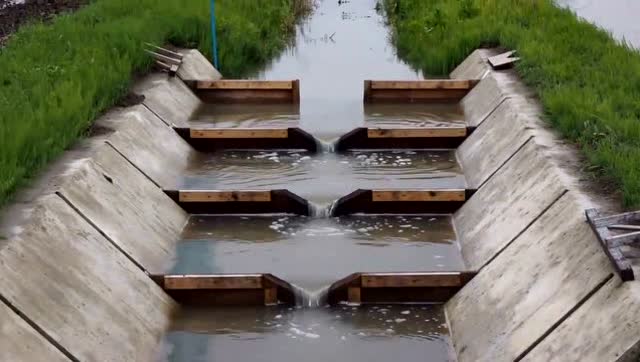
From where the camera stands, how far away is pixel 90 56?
391 inches

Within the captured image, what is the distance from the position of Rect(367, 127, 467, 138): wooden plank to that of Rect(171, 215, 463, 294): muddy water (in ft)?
5.67

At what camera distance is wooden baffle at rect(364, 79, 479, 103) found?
11.4 m

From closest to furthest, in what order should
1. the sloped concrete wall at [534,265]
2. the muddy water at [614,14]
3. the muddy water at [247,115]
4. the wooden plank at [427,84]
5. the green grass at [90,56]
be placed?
the sloped concrete wall at [534,265] < the green grass at [90,56] < the muddy water at [247,115] < the wooden plank at [427,84] < the muddy water at [614,14]

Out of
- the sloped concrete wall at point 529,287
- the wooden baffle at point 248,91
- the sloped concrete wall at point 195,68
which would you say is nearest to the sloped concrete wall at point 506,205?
the sloped concrete wall at point 529,287

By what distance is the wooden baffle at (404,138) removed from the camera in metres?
9.70

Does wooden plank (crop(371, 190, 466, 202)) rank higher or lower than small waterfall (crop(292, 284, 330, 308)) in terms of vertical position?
higher

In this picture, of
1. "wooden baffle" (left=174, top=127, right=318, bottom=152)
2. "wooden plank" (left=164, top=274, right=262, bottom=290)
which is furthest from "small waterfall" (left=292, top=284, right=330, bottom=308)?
"wooden baffle" (left=174, top=127, right=318, bottom=152)

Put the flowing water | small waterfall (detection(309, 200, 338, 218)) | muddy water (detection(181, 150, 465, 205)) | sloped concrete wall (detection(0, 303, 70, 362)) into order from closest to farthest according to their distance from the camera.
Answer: sloped concrete wall (detection(0, 303, 70, 362))
the flowing water
small waterfall (detection(309, 200, 338, 218))
muddy water (detection(181, 150, 465, 205))

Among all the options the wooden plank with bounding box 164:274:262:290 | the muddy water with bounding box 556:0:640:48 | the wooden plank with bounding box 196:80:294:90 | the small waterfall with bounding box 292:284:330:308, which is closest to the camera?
the wooden plank with bounding box 164:274:262:290

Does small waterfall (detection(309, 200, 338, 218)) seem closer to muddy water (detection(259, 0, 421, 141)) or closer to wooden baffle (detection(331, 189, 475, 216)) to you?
wooden baffle (detection(331, 189, 475, 216))

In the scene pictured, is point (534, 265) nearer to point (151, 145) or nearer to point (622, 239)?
point (622, 239)

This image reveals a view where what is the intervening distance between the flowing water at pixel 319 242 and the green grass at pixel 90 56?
4.04 ft

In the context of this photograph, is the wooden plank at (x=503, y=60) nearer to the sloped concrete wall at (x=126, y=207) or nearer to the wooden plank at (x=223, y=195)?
the wooden plank at (x=223, y=195)

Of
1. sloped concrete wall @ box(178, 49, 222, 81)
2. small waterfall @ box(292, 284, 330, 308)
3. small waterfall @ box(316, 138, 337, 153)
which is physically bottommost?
small waterfall @ box(292, 284, 330, 308)
